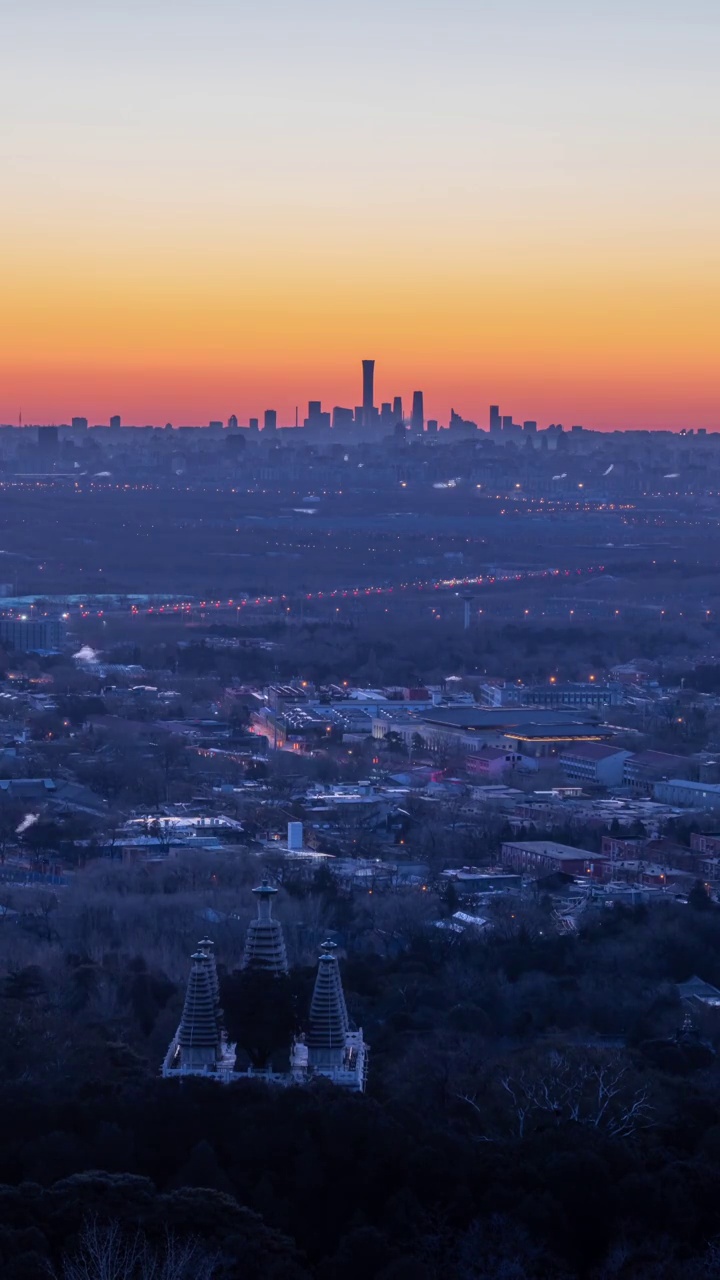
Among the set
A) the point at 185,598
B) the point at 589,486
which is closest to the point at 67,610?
the point at 185,598

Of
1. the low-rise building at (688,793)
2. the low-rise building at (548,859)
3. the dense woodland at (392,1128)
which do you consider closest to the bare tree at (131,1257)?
the dense woodland at (392,1128)

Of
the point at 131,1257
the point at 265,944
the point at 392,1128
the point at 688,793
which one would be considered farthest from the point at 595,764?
the point at 131,1257

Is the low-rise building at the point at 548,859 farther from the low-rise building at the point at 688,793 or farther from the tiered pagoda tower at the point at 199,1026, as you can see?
the tiered pagoda tower at the point at 199,1026

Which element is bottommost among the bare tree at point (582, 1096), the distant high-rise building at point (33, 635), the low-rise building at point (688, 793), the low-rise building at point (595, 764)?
the distant high-rise building at point (33, 635)

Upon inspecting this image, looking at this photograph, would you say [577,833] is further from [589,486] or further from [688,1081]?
[589,486]

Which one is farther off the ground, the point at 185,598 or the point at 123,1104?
the point at 123,1104
